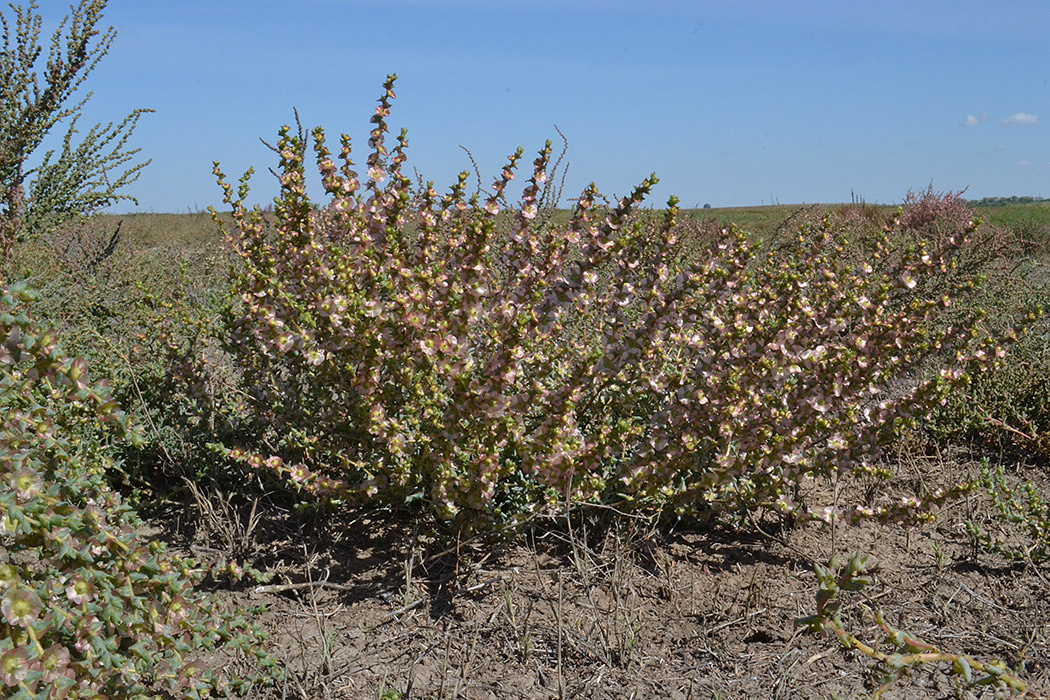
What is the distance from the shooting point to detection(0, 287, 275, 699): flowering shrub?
1.74m

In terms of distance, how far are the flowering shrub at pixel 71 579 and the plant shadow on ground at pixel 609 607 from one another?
423mm

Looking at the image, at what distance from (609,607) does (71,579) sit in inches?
62.8

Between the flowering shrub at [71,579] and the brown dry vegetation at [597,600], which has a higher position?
the flowering shrub at [71,579]

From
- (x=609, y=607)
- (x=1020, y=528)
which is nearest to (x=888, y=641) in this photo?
(x=609, y=607)

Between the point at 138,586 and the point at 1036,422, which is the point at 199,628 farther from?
the point at 1036,422

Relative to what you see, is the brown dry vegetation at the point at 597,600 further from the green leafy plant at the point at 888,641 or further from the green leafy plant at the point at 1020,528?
the green leafy plant at the point at 888,641

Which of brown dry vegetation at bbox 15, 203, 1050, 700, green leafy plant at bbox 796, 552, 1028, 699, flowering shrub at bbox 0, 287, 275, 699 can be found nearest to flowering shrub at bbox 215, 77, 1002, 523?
brown dry vegetation at bbox 15, 203, 1050, 700

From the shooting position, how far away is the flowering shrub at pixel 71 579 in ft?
5.70

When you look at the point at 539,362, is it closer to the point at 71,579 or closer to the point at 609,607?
the point at 609,607

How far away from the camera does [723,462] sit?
3.04m

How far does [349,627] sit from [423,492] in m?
0.51

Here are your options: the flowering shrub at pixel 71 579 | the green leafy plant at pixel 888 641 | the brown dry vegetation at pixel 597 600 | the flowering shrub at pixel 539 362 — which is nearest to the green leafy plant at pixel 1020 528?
the brown dry vegetation at pixel 597 600

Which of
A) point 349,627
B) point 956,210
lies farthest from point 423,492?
point 956,210

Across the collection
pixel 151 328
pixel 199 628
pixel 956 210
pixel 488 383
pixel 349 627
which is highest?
pixel 956 210
